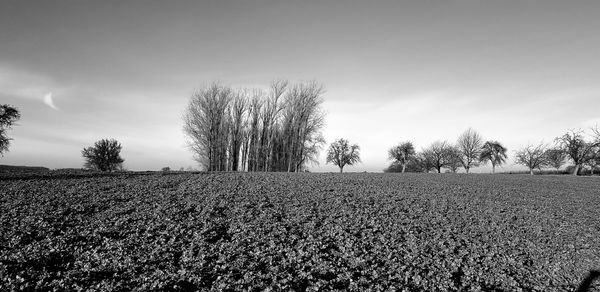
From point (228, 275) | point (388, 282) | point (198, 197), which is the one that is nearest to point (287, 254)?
point (228, 275)

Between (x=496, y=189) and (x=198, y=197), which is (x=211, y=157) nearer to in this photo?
(x=198, y=197)

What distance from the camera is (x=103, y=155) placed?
42188mm

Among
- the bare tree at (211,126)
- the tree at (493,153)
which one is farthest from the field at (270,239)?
the tree at (493,153)

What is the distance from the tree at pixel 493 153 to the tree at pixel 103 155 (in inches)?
2464

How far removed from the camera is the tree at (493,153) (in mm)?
53750

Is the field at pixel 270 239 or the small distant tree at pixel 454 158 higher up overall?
the small distant tree at pixel 454 158

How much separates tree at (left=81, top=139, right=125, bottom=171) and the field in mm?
34180

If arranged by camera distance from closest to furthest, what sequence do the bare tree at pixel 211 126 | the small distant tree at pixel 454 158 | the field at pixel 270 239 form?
1. the field at pixel 270 239
2. the bare tree at pixel 211 126
3. the small distant tree at pixel 454 158

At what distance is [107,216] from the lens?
8.26 meters

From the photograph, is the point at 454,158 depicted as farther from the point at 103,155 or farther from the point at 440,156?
the point at 103,155

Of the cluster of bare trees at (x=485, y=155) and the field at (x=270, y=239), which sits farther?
the cluster of bare trees at (x=485, y=155)

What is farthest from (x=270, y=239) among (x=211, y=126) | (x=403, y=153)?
(x=403, y=153)

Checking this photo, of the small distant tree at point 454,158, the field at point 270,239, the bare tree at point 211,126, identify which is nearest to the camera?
the field at point 270,239

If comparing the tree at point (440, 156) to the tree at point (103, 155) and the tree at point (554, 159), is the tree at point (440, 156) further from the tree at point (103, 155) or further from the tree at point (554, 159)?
the tree at point (103, 155)
